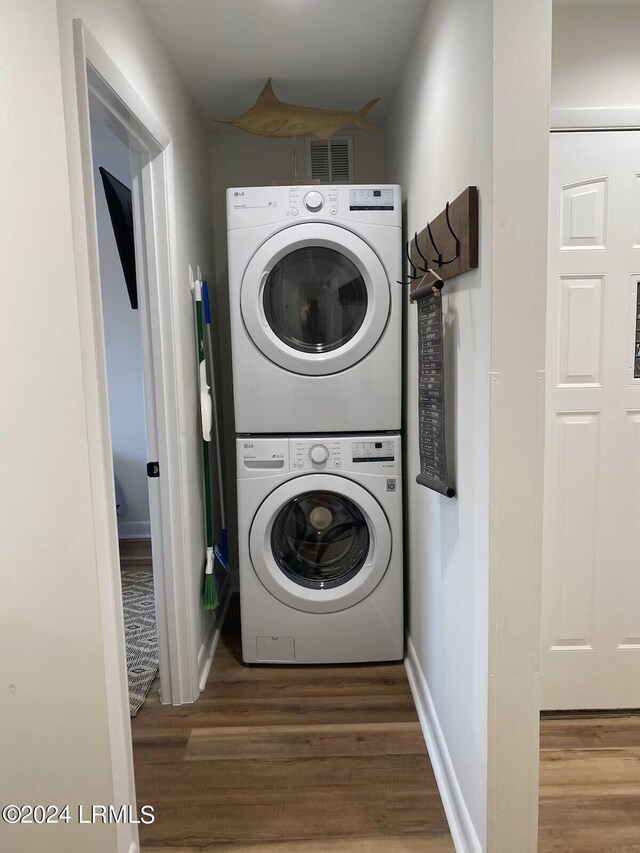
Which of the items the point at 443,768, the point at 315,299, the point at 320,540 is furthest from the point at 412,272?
the point at 443,768

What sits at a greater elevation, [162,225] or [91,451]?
[162,225]

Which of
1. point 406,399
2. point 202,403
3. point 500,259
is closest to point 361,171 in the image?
point 406,399

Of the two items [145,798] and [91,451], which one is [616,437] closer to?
[91,451]

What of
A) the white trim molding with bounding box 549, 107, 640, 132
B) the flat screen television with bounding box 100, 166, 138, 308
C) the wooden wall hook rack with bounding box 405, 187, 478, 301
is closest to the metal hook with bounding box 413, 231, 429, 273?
the wooden wall hook rack with bounding box 405, 187, 478, 301

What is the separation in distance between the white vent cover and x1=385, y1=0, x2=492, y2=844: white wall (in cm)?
74

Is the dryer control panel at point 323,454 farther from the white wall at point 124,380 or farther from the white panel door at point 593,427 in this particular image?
the white wall at point 124,380

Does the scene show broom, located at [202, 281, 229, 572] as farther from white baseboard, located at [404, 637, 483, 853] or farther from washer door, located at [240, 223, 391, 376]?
white baseboard, located at [404, 637, 483, 853]

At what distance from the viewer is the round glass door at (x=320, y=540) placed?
97.8 inches

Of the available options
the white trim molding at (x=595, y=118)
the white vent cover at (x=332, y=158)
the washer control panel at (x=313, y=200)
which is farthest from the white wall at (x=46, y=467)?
the white vent cover at (x=332, y=158)

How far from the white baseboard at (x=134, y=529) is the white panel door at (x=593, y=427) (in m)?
2.91

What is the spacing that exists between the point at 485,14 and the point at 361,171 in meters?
1.89

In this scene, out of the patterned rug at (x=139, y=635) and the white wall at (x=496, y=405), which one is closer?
the white wall at (x=496, y=405)

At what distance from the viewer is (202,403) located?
2363 mm

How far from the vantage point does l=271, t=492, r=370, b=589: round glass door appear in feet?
8.15
